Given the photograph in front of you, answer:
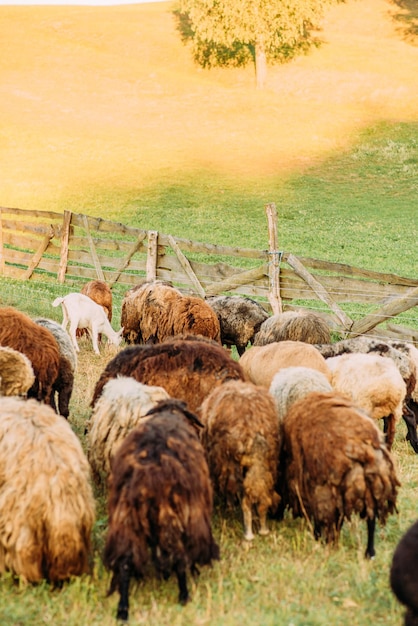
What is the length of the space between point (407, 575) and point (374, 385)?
3.74 meters

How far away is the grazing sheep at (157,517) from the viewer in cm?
472

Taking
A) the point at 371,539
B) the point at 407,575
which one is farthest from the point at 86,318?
the point at 407,575

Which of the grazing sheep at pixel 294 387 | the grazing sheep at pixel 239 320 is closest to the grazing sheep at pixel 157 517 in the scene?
the grazing sheep at pixel 294 387

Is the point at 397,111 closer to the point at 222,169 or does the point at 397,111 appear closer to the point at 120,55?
the point at 222,169

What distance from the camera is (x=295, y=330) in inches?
415

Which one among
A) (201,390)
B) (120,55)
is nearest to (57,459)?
(201,390)

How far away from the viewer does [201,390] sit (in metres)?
6.92

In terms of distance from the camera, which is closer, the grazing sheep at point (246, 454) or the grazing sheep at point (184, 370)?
the grazing sheep at point (246, 454)

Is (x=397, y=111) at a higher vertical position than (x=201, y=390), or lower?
higher

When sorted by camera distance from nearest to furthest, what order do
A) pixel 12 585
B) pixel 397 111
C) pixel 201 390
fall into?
pixel 12 585, pixel 201 390, pixel 397 111

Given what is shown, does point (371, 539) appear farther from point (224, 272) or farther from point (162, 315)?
point (224, 272)

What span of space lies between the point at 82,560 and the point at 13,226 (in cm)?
1724

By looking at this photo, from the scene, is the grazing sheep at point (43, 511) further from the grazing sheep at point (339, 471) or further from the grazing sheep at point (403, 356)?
the grazing sheep at point (403, 356)

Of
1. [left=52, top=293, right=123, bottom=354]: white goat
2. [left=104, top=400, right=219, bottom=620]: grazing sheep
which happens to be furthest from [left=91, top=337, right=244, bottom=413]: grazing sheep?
[left=52, top=293, right=123, bottom=354]: white goat
